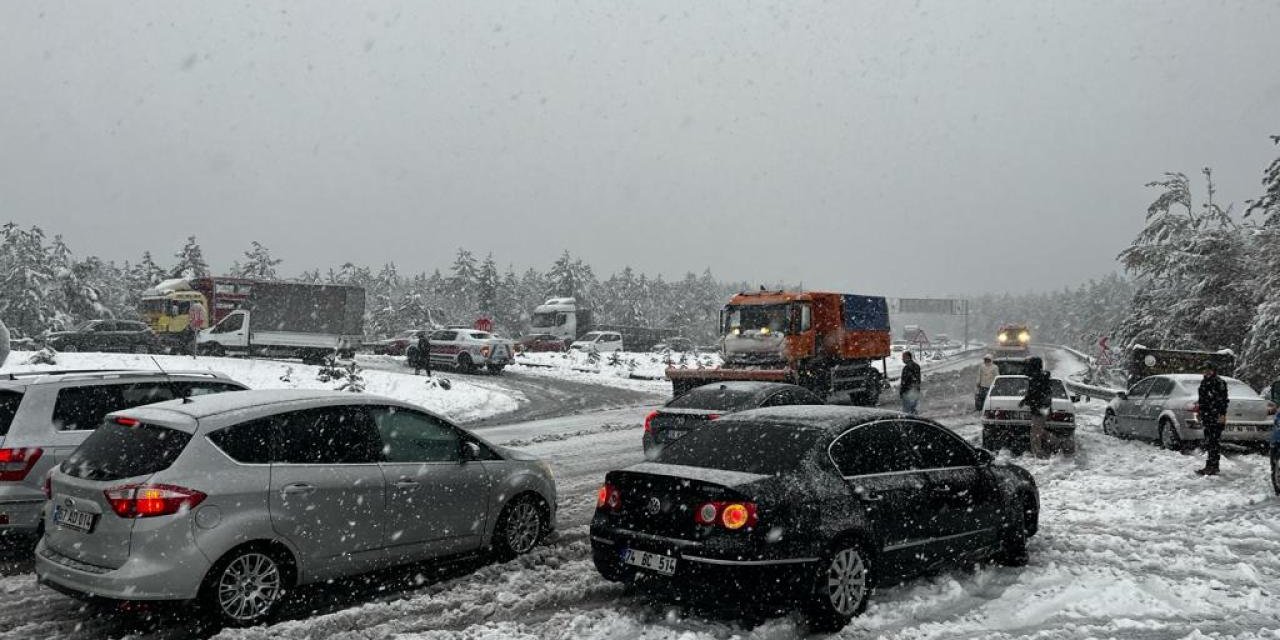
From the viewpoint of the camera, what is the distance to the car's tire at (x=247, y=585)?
531 centimetres

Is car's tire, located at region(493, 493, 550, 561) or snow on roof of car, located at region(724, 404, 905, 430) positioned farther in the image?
car's tire, located at region(493, 493, 550, 561)

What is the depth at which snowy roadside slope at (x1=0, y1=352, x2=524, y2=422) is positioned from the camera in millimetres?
22875

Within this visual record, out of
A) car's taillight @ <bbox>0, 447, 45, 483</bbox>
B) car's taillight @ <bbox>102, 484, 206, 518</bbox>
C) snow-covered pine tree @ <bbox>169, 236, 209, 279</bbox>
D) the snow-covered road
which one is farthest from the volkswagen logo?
snow-covered pine tree @ <bbox>169, 236, 209, 279</bbox>

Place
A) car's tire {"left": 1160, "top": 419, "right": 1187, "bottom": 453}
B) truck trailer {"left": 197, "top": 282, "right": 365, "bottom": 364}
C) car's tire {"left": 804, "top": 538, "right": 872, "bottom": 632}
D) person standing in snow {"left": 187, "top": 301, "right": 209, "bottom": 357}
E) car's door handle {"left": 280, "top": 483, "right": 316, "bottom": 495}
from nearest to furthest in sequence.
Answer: car's tire {"left": 804, "top": 538, "right": 872, "bottom": 632}
car's door handle {"left": 280, "top": 483, "right": 316, "bottom": 495}
car's tire {"left": 1160, "top": 419, "right": 1187, "bottom": 453}
person standing in snow {"left": 187, "top": 301, "right": 209, "bottom": 357}
truck trailer {"left": 197, "top": 282, "right": 365, "bottom": 364}

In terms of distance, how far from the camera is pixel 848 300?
2245 centimetres

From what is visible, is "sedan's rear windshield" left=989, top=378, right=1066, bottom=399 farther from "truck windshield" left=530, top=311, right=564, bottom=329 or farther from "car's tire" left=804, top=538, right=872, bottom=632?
"truck windshield" left=530, top=311, right=564, bottom=329

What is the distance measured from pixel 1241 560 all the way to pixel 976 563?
8.06ft

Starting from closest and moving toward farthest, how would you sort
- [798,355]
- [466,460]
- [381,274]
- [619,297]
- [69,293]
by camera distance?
1. [466,460]
2. [798,355]
3. [69,293]
4. [381,274]
5. [619,297]

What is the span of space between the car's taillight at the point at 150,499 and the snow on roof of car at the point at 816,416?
3.90 metres

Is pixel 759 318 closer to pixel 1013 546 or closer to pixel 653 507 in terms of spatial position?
pixel 1013 546

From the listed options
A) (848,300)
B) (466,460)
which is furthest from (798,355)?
(466,460)

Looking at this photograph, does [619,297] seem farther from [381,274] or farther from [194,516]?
[194,516]

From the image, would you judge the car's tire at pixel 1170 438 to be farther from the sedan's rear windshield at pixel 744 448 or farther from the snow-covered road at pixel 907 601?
the sedan's rear windshield at pixel 744 448

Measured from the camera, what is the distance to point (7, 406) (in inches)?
282
